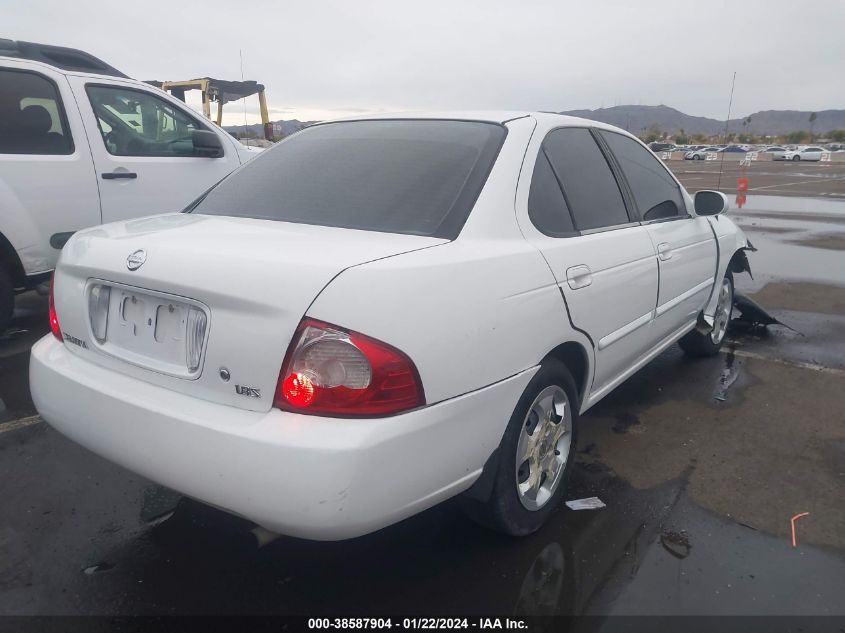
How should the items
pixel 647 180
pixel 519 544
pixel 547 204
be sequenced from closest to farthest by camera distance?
pixel 519 544 < pixel 547 204 < pixel 647 180

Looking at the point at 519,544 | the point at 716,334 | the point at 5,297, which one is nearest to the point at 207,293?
the point at 519,544

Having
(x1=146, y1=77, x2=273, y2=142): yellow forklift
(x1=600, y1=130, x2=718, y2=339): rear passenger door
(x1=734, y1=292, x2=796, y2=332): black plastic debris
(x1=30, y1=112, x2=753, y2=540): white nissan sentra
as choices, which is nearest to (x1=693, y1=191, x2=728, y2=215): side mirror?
(x1=600, y1=130, x2=718, y2=339): rear passenger door

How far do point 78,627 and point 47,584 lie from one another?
302 mm

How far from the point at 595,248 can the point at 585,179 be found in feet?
1.51

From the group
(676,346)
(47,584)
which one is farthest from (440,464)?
(676,346)

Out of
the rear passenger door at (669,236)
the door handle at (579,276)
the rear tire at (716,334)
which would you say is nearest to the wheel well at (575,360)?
the door handle at (579,276)

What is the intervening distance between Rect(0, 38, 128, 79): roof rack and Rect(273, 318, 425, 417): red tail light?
452cm

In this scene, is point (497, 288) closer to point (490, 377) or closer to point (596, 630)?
point (490, 377)

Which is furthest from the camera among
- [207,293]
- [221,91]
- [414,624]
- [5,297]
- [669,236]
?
[221,91]

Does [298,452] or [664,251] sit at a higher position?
[664,251]

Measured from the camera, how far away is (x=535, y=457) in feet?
8.89

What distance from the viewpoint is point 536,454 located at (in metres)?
2.71

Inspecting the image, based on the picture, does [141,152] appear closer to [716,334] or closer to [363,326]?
[363,326]

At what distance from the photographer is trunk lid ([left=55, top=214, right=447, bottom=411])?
77.8 inches
